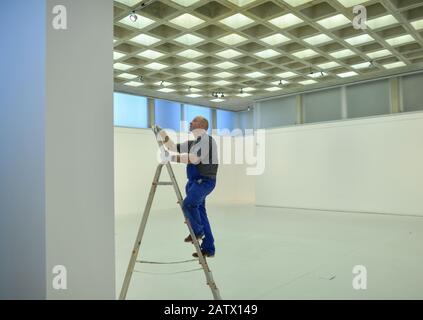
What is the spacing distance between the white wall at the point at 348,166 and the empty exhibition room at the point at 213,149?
0.03 meters

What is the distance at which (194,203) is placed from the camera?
3002 millimetres

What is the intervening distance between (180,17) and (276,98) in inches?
198

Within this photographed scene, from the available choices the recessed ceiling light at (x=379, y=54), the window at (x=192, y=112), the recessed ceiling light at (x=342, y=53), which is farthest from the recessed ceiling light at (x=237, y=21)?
the window at (x=192, y=112)

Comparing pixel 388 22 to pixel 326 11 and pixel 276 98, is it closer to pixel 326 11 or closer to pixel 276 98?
pixel 326 11

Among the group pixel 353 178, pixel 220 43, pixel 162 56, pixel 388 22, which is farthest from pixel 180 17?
pixel 353 178

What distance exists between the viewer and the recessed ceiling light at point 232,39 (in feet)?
18.1

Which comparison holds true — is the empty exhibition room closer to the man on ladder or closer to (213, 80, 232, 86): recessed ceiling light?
the man on ladder

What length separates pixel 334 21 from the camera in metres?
4.96

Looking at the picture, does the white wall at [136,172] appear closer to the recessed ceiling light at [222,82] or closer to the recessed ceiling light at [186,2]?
the recessed ceiling light at [222,82]

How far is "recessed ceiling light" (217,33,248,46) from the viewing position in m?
5.51

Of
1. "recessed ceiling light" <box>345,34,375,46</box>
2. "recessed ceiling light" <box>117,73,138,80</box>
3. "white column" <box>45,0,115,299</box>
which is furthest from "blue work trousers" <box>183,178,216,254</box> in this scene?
"recessed ceiling light" <box>117,73,138,80</box>

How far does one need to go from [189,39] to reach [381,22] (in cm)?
283

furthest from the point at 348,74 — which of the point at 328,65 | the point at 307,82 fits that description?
the point at 307,82

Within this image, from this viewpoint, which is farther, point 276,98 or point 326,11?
point 276,98
